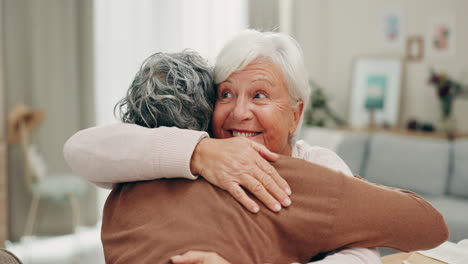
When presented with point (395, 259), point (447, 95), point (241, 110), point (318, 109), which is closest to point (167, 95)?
point (241, 110)

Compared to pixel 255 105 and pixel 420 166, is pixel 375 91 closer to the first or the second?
pixel 420 166

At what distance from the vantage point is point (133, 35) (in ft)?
13.9

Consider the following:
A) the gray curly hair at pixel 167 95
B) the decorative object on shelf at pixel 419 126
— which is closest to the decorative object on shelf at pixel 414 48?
the decorative object on shelf at pixel 419 126

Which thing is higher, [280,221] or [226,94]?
[226,94]

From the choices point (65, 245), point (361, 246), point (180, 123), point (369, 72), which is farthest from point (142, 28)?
point (361, 246)

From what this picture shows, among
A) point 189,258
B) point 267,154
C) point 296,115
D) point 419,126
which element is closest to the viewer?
point 189,258

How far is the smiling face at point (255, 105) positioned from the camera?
1310mm

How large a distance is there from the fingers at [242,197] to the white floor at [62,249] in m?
2.75

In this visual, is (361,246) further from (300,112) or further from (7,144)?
(7,144)

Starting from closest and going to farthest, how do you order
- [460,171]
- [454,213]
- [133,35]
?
[454,213], [460,171], [133,35]

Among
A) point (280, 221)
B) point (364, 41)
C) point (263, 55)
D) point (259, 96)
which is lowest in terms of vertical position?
point (280, 221)

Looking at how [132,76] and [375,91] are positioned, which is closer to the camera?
[132,76]

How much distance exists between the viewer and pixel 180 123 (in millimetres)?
1133

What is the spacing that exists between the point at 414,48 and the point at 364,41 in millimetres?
660
